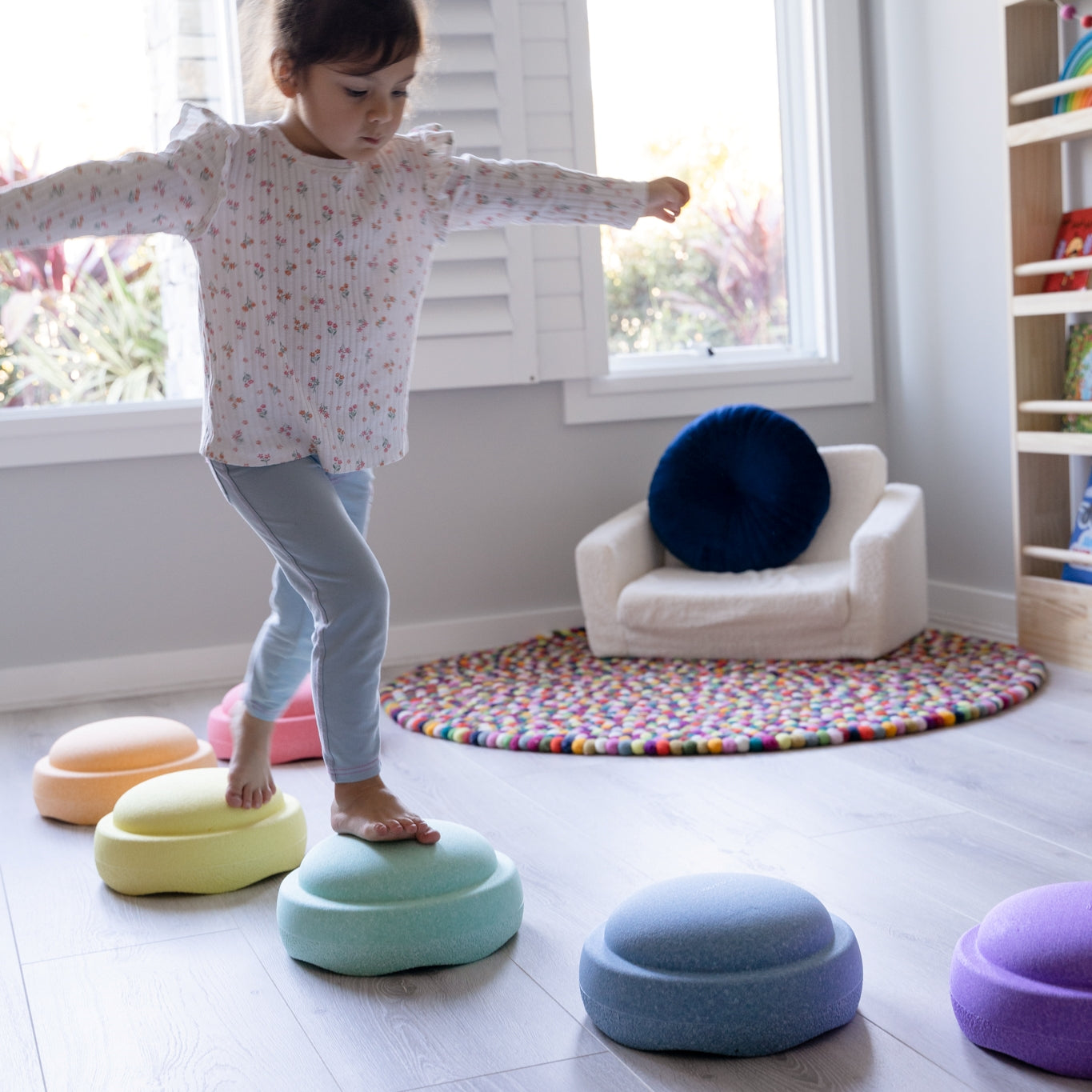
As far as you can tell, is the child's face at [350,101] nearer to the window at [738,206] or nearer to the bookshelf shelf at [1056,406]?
the bookshelf shelf at [1056,406]

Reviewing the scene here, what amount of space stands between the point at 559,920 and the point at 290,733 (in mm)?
1000

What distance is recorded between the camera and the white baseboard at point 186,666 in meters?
Result: 3.28

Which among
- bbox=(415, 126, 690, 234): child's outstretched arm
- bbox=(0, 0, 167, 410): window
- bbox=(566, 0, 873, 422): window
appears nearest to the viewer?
bbox=(415, 126, 690, 234): child's outstretched arm

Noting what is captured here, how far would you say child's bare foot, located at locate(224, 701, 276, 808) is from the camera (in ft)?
6.33

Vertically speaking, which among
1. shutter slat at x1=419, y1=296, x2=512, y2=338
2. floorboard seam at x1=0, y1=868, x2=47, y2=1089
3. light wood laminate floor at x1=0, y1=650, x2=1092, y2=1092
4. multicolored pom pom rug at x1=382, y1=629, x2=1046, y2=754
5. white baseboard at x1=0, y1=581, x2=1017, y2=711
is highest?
shutter slat at x1=419, y1=296, x2=512, y2=338

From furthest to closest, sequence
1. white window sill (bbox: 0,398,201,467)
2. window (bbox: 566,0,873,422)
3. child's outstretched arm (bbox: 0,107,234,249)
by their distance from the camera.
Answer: window (bbox: 566,0,873,422)
white window sill (bbox: 0,398,201,467)
child's outstretched arm (bbox: 0,107,234,249)

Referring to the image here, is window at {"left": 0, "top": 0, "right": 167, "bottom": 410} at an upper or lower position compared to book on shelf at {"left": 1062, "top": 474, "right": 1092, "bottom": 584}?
upper

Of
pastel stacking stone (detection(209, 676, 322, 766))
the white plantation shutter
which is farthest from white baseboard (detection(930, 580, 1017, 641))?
pastel stacking stone (detection(209, 676, 322, 766))

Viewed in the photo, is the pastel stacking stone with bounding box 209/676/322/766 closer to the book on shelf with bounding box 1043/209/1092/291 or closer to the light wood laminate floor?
the light wood laminate floor

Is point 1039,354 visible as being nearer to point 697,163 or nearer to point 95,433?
point 697,163

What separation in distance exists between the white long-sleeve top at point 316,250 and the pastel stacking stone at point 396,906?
54cm

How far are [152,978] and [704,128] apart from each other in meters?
3.06

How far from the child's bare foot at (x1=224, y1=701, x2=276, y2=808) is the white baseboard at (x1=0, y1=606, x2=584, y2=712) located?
1.48m

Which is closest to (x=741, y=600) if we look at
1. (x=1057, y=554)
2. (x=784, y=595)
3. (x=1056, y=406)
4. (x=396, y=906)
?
(x=784, y=595)
